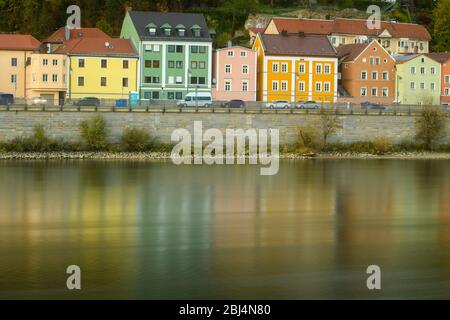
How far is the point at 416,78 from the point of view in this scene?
71.6 metres

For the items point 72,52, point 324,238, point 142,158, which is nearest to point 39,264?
point 324,238

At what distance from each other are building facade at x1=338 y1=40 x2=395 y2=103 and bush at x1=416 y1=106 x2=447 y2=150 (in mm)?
11489

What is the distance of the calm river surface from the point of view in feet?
70.2

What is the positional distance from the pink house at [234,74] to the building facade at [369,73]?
831 cm

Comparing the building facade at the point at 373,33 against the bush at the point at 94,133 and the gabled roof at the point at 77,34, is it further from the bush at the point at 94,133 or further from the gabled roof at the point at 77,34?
the bush at the point at 94,133

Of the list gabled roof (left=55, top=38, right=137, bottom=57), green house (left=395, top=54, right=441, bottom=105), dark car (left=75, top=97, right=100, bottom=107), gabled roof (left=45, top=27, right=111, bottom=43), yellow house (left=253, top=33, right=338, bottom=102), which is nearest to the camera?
dark car (left=75, top=97, right=100, bottom=107)

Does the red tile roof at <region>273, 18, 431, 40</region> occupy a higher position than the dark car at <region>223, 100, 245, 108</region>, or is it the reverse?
the red tile roof at <region>273, 18, 431, 40</region>

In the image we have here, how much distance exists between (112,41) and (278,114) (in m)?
15.5

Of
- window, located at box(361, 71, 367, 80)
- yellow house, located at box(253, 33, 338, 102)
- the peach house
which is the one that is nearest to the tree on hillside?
the peach house

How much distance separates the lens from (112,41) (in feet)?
218

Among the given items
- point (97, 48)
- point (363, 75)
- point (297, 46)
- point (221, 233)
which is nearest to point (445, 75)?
point (363, 75)

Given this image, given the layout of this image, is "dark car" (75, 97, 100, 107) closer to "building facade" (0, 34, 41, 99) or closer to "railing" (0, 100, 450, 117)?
"railing" (0, 100, 450, 117)

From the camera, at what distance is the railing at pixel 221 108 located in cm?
5434

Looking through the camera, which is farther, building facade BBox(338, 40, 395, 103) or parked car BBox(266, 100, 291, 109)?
building facade BBox(338, 40, 395, 103)
